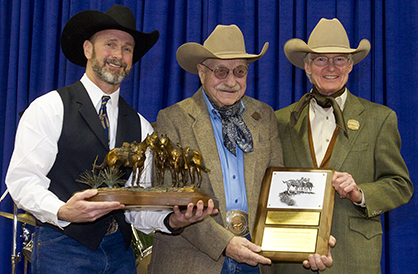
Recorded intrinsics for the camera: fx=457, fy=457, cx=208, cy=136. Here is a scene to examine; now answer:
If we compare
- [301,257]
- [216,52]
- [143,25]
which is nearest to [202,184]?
[301,257]

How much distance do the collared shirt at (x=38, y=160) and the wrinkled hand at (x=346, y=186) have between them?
803 mm

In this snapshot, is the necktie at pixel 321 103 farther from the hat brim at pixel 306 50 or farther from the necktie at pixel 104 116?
the necktie at pixel 104 116

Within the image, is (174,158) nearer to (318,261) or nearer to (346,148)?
(318,261)

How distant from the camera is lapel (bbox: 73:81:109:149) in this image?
2.01 metres

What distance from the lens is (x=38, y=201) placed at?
Result: 1.78m

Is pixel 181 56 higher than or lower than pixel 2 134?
higher

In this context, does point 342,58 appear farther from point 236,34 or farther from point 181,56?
point 181,56

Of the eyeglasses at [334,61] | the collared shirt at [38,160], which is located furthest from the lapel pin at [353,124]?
the collared shirt at [38,160]

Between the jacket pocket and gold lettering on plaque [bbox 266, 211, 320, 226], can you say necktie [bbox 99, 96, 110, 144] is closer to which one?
gold lettering on plaque [bbox 266, 211, 320, 226]

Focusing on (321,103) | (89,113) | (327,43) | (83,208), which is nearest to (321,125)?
(321,103)

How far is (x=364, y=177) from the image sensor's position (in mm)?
2277

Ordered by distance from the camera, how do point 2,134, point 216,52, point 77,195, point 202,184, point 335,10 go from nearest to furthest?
point 77,195 → point 202,184 → point 216,52 → point 335,10 → point 2,134

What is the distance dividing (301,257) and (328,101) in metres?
0.85

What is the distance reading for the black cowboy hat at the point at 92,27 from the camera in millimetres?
2164
